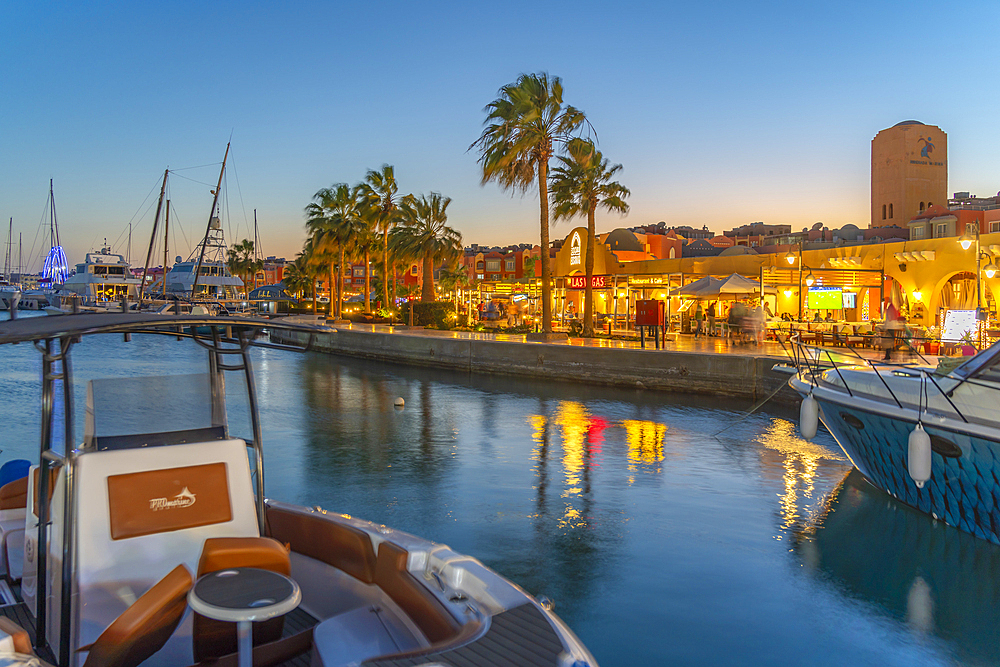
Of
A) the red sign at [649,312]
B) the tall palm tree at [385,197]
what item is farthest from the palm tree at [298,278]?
the red sign at [649,312]

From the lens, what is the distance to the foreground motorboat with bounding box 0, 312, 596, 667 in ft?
9.87

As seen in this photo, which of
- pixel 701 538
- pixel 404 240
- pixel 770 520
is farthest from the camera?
pixel 404 240

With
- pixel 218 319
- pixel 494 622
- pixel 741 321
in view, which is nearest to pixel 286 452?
pixel 218 319

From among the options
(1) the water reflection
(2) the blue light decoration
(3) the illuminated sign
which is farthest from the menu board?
(2) the blue light decoration

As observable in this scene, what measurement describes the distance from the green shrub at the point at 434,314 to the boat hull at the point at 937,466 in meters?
28.7

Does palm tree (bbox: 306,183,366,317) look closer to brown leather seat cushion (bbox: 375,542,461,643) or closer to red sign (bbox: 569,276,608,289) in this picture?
red sign (bbox: 569,276,608,289)

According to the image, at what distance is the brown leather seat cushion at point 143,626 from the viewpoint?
3068mm

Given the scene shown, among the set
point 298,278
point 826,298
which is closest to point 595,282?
point 826,298

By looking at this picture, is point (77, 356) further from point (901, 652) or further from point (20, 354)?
point (901, 652)

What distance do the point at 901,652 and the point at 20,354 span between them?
42.2 m

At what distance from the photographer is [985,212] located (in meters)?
43.8

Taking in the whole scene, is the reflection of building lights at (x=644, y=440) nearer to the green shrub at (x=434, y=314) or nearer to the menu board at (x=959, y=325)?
the menu board at (x=959, y=325)

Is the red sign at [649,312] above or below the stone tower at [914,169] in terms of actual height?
below

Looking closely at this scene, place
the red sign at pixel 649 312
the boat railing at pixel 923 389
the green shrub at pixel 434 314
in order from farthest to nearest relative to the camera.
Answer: the green shrub at pixel 434 314 < the red sign at pixel 649 312 < the boat railing at pixel 923 389
